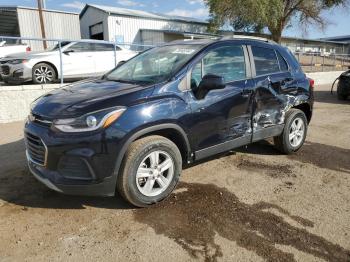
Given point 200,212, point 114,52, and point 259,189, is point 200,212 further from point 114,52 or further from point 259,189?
point 114,52

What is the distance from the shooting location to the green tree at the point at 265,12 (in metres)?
26.0

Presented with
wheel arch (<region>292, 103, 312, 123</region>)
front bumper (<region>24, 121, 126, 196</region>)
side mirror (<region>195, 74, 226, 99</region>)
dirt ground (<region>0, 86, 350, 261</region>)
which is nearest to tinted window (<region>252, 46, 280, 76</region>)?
wheel arch (<region>292, 103, 312, 123</region>)

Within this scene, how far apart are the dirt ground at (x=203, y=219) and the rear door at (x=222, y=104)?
0.56 meters

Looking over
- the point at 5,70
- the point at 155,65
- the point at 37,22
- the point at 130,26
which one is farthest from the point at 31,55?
the point at 130,26

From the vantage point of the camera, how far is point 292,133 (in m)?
5.47

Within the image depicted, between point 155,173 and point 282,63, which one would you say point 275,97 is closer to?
point 282,63

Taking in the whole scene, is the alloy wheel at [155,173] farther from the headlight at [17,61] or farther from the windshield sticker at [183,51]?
the headlight at [17,61]

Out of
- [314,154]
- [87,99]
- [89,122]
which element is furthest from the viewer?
[314,154]

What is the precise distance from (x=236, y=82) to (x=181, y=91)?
3.16 feet

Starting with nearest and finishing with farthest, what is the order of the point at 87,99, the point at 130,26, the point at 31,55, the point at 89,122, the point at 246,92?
the point at 89,122, the point at 87,99, the point at 246,92, the point at 31,55, the point at 130,26

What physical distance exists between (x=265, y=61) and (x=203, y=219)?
262 cm

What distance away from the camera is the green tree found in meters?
26.0

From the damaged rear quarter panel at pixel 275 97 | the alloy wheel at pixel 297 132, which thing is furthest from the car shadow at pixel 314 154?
the damaged rear quarter panel at pixel 275 97

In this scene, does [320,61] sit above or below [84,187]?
above
